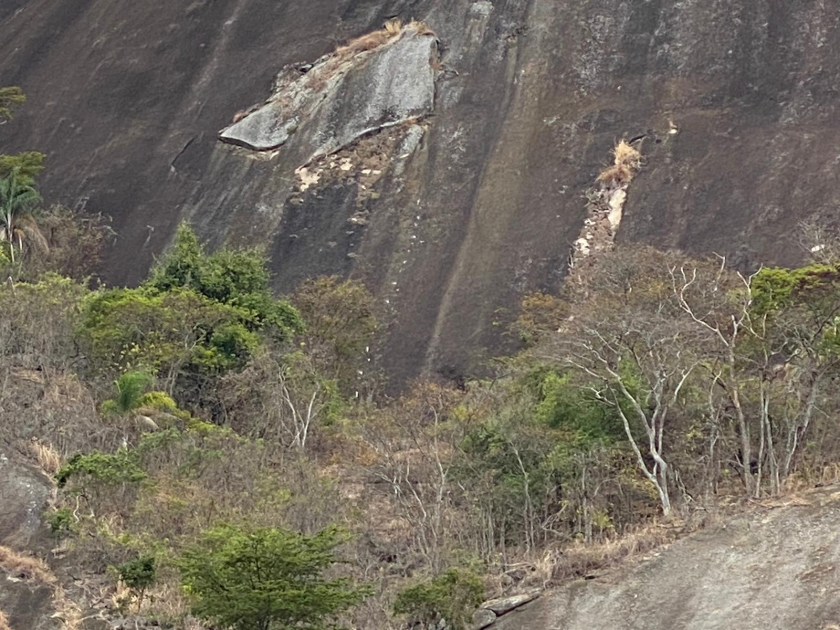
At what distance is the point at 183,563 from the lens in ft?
45.6

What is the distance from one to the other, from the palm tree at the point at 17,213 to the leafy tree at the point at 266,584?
22521 millimetres

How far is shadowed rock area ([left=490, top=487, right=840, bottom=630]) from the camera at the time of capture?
14.1m

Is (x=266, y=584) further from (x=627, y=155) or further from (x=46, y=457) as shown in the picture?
(x=627, y=155)

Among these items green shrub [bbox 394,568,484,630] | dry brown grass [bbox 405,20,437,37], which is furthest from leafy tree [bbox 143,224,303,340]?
dry brown grass [bbox 405,20,437,37]

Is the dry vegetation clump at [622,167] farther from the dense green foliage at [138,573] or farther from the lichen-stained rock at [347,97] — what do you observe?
the dense green foliage at [138,573]

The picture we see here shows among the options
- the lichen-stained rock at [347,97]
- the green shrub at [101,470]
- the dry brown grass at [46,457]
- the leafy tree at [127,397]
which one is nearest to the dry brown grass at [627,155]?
the lichen-stained rock at [347,97]

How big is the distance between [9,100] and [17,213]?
844 cm

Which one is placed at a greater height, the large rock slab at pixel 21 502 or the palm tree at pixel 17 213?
the palm tree at pixel 17 213

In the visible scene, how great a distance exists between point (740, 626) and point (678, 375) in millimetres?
6281

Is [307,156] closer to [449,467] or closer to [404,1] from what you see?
[404,1]

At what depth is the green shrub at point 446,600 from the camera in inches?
599

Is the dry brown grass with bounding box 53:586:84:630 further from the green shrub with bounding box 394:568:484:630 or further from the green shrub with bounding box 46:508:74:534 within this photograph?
the green shrub with bounding box 394:568:484:630

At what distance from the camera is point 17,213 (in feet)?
117

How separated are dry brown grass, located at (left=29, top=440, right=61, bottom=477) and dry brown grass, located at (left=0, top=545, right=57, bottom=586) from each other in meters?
2.26
